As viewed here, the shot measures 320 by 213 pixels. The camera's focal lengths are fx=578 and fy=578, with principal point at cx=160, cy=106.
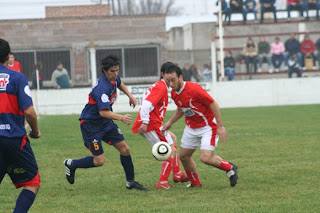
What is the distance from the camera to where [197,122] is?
7277 mm

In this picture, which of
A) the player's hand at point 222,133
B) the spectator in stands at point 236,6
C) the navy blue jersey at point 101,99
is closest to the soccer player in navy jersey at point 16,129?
the navy blue jersey at point 101,99

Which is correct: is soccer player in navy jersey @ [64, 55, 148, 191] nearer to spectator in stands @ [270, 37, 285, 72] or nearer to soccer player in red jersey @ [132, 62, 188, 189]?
soccer player in red jersey @ [132, 62, 188, 189]

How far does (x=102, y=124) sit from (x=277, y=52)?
17.6 m

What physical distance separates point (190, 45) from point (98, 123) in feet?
112

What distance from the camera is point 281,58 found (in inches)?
942

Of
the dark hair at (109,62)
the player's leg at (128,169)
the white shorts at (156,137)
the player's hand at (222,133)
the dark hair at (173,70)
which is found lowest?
the player's leg at (128,169)

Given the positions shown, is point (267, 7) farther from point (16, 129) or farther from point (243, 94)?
point (16, 129)

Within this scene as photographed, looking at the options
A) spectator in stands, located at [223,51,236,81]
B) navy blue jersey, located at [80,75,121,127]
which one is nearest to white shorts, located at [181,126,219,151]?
navy blue jersey, located at [80,75,121,127]

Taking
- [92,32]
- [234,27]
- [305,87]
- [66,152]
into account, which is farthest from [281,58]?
[66,152]

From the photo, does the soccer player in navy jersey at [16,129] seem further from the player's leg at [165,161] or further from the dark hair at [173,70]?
the player's leg at [165,161]

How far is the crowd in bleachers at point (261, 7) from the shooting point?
26.0 metres

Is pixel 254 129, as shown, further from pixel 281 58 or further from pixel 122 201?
pixel 281 58

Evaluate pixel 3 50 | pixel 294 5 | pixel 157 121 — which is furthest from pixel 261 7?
pixel 3 50

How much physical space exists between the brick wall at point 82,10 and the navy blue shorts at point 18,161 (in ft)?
89.3
